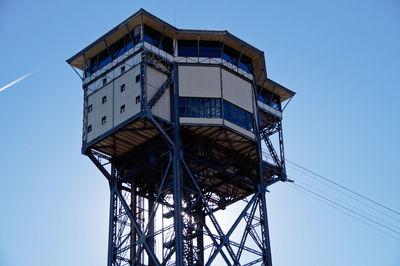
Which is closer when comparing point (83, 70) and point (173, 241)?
point (173, 241)

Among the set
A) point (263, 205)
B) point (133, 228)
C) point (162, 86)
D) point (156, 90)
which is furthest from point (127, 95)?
point (263, 205)

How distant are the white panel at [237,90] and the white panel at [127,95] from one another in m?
5.50

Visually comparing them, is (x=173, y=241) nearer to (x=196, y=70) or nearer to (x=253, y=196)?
(x=253, y=196)

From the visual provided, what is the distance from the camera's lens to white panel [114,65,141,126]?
45.9 meters

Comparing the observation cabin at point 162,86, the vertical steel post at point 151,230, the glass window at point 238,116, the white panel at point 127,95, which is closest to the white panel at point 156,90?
the observation cabin at point 162,86

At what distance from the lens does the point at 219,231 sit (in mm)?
47625

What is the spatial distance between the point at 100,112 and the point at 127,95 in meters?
2.40

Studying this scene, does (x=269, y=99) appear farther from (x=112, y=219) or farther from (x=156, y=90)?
(x=112, y=219)

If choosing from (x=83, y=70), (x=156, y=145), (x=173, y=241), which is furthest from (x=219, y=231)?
(x=83, y=70)

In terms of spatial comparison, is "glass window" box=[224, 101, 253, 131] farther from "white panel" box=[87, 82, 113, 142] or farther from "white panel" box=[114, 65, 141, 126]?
"white panel" box=[87, 82, 113, 142]

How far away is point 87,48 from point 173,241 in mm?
13836

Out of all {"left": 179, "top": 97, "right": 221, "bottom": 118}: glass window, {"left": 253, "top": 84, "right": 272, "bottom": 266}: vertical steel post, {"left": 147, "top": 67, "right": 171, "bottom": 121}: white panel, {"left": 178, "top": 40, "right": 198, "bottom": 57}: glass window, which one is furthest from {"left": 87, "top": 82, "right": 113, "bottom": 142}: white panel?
{"left": 253, "top": 84, "right": 272, "bottom": 266}: vertical steel post

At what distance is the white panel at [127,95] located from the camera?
45906 millimetres

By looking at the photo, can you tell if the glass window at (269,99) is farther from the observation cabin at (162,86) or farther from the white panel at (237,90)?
the white panel at (237,90)
